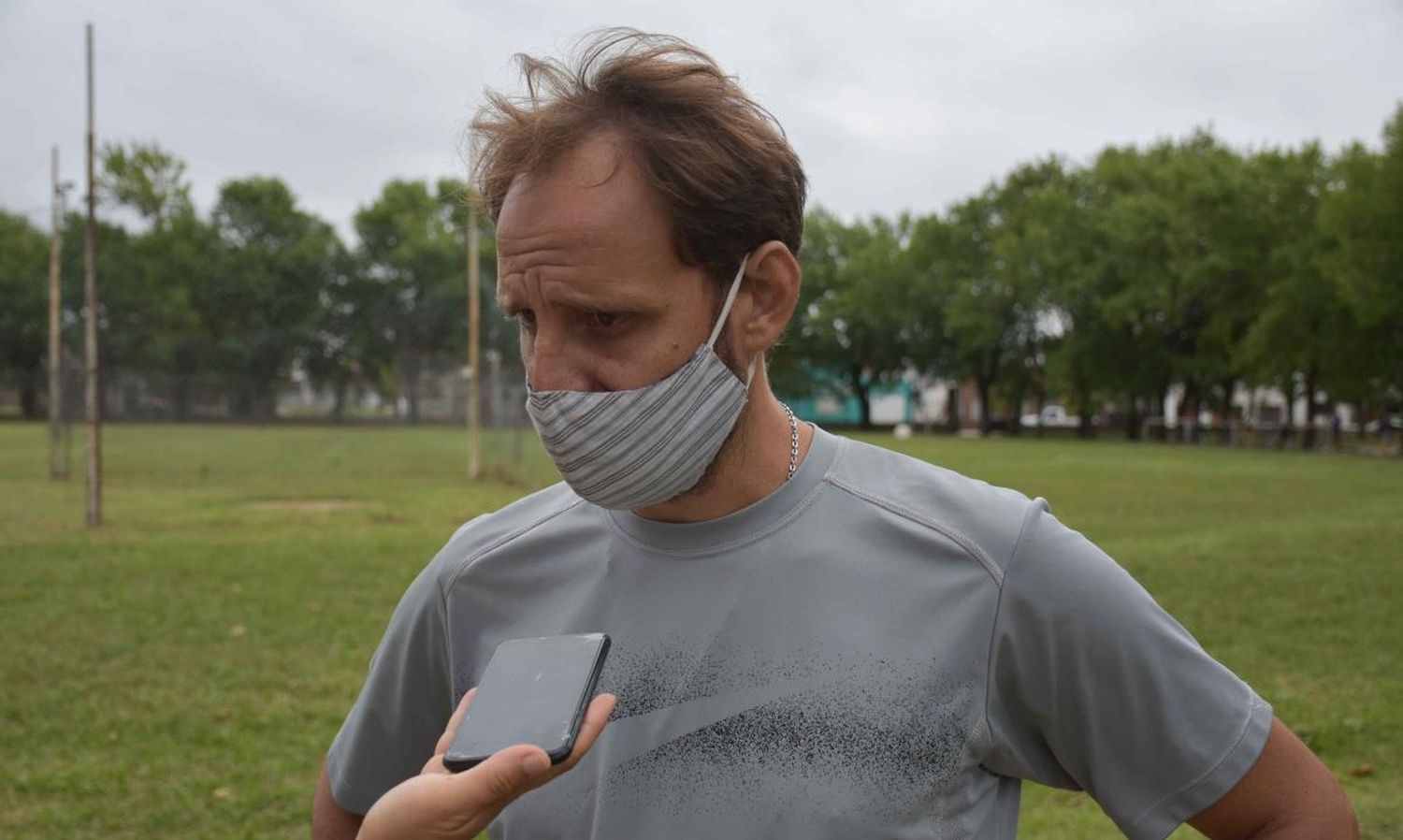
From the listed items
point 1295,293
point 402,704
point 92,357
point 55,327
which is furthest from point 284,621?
point 1295,293

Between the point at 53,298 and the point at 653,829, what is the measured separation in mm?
22658

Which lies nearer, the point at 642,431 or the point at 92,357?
the point at 642,431

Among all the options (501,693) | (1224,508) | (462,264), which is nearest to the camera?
(501,693)

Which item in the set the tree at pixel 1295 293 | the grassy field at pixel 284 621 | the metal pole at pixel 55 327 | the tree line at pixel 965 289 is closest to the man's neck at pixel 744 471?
the grassy field at pixel 284 621

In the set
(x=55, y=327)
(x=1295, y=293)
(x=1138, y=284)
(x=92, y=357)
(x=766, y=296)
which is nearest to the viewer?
(x=766, y=296)

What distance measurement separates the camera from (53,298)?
21531 millimetres

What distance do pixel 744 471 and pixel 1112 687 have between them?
1.89 ft

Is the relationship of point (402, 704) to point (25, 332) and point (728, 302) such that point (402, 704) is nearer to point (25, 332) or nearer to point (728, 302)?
point (728, 302)

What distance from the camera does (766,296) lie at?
75.2 inches

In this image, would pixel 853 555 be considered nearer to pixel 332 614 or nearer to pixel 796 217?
pixel 796 217

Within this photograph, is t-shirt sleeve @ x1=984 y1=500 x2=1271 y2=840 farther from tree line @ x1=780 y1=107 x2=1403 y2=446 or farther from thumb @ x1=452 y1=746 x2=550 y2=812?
tree line @ x1=780 y1=107 x2=1403 y2=446

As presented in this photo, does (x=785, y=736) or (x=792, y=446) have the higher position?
(x=792, y=446)

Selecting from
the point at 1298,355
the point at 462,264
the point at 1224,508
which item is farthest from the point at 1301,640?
the point at 462,264

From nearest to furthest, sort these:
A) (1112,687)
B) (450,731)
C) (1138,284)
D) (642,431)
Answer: (450,731)
(1112,687)
(642,431)
(1138,284)
